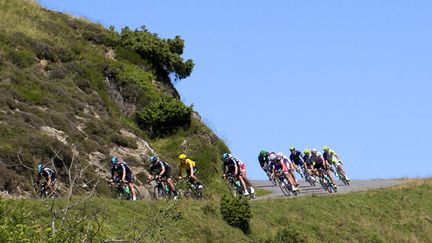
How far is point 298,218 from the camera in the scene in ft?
108

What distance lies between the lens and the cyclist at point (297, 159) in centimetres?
4225

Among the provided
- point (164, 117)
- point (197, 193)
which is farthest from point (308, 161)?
point (164, 117)

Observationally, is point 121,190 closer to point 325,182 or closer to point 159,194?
point 159,194

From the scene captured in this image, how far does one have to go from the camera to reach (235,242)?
27922 mm

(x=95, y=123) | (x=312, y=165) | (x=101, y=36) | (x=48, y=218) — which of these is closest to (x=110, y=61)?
(x=101, y=36)

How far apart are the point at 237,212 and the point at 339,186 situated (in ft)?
48.4

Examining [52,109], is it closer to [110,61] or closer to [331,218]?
[110,61]

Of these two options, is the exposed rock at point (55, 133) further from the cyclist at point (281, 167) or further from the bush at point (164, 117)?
the bush at point (164, 117)

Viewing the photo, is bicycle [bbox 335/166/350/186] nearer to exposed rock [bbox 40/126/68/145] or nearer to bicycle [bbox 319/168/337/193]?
bicycle [bbox 319/168/337/193]

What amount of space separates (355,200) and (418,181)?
1107 centimetres

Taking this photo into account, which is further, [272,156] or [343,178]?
[343,178]

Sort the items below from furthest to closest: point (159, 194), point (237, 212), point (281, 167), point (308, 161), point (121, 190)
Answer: point (308, 161), point (281, 167), point (159, 194), point (121, 190), point (237, 212)

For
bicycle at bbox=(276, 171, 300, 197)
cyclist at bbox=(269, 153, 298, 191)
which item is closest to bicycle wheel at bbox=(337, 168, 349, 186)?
cyclist at bbox=(269, 153, 298, 191)

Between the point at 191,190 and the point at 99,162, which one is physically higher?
the point at 99,162
